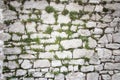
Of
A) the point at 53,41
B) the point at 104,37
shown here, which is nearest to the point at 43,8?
the point at 53,41

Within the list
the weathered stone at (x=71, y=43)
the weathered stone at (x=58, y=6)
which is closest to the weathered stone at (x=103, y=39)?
the weathered stone at (x=71, y=43)

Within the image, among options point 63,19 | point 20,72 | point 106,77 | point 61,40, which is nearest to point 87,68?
point 106,77

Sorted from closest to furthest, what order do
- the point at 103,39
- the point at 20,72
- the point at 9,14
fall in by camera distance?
the point at 9,14, the point at 20,72, the point at 103,39

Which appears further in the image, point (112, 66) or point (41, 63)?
point (112, 66)

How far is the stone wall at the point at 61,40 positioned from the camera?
14.2 feet

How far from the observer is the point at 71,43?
4492 millimetres

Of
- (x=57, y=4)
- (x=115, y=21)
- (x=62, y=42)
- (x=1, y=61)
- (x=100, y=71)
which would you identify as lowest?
(x=100, y=71)

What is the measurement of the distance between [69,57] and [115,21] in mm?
1092

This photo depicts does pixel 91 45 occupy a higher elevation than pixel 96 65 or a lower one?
higher

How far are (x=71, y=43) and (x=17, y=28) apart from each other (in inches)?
39.8

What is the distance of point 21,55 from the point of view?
435cm

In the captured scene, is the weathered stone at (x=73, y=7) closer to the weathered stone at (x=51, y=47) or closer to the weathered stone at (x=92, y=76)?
the weathered stone at (x=51, y=47)

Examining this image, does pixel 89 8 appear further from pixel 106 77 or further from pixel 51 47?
pixel 106 77

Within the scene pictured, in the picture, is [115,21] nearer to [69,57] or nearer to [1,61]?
[69,57]
